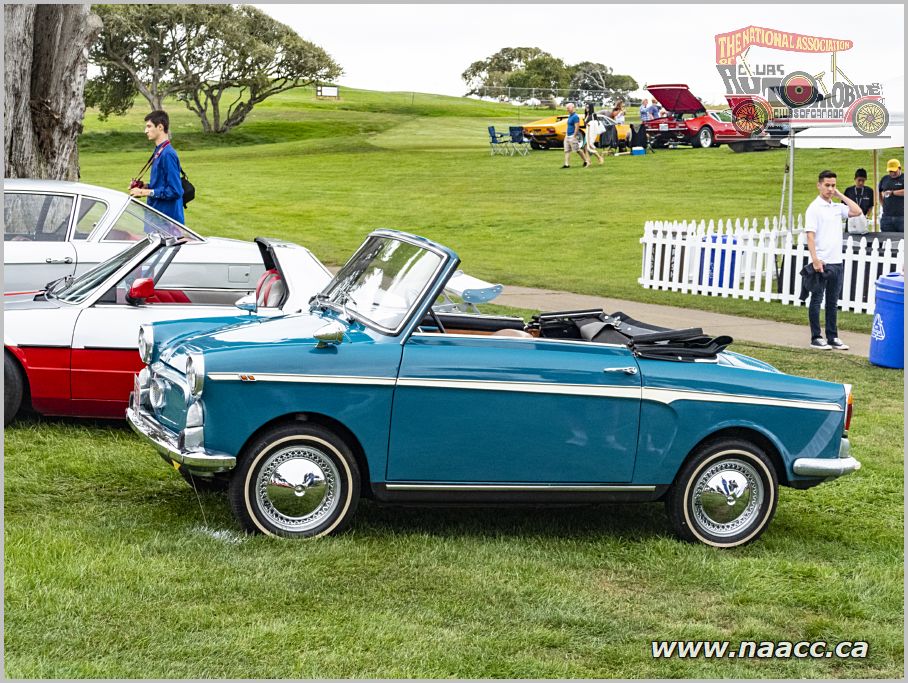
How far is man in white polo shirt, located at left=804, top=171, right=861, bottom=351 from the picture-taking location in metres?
13.2

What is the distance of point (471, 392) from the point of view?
6.01 m

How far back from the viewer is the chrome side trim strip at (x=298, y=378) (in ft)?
19.1

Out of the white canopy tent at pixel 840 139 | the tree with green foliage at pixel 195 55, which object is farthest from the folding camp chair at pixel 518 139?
the white canopy tent at pixel 840 139

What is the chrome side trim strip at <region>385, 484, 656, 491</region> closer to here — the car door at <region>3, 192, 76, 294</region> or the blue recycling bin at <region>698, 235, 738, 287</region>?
the car door at <region>3, 192, 76, 294</region>

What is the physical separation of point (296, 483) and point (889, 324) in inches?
327

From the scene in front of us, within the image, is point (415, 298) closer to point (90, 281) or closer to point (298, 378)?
point (298, 378)

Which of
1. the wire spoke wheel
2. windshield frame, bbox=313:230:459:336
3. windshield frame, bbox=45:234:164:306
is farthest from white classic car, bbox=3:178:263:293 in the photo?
the wire spoke wheel

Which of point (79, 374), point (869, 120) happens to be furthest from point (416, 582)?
point (869, 120)

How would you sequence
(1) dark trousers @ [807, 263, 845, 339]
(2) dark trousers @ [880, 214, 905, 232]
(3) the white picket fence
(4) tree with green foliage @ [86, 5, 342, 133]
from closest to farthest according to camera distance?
(1) dark trousers @ [807, 263, 845, 339]
(3) the white picket fence
(2) dark trousers @ [880, 214, 905, 232]
(4) tree with green foliage @ [86, 5, 342, 133]

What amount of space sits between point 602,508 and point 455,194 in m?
30.5

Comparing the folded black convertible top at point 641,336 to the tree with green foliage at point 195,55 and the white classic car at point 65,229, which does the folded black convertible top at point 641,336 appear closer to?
the white classic car at point 65,229

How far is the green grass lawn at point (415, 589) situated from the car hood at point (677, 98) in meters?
38.2

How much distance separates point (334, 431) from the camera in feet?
19.8

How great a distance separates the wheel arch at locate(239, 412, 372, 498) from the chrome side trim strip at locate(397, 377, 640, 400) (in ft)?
1.25
